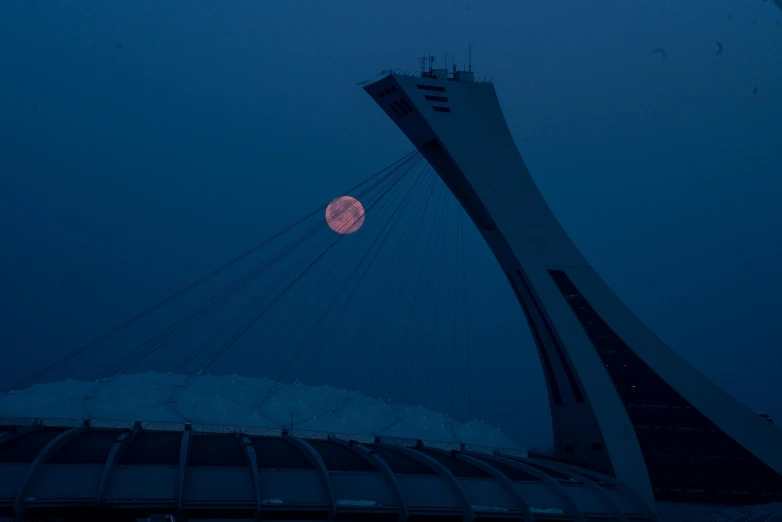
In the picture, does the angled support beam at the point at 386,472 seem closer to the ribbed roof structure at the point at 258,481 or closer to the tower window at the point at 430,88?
the ribbed roof structure at the point at 258,481

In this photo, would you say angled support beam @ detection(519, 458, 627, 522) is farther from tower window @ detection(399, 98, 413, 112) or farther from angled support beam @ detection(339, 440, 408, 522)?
tower window @ detection(399, 98, 413, 112)

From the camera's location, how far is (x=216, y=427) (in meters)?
28.1

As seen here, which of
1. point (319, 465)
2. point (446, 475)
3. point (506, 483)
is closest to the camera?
point (319, 465)

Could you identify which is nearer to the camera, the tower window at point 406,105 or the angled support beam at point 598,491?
the angled support beam at point 598,491

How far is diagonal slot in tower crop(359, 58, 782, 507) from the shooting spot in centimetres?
3259

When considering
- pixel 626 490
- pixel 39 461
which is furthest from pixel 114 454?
pixel 626 490

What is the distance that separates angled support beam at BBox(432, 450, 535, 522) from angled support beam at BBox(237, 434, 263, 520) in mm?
6972

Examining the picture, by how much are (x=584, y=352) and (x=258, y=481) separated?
16.1 metres

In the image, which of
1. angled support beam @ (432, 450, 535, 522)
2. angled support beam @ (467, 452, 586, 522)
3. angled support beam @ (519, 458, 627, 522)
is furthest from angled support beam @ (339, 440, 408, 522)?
angled support beam @ (519, 458, 627, 522)

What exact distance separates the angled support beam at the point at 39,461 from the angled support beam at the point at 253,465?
498 centimetres

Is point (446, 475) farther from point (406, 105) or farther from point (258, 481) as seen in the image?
point (406, 105)

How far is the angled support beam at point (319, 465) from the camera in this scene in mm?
22250

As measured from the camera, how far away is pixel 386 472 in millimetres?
24062

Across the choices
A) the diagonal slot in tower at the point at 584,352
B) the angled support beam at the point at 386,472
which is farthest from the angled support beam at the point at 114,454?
the diagonal slot in tower at the point at 584,352
